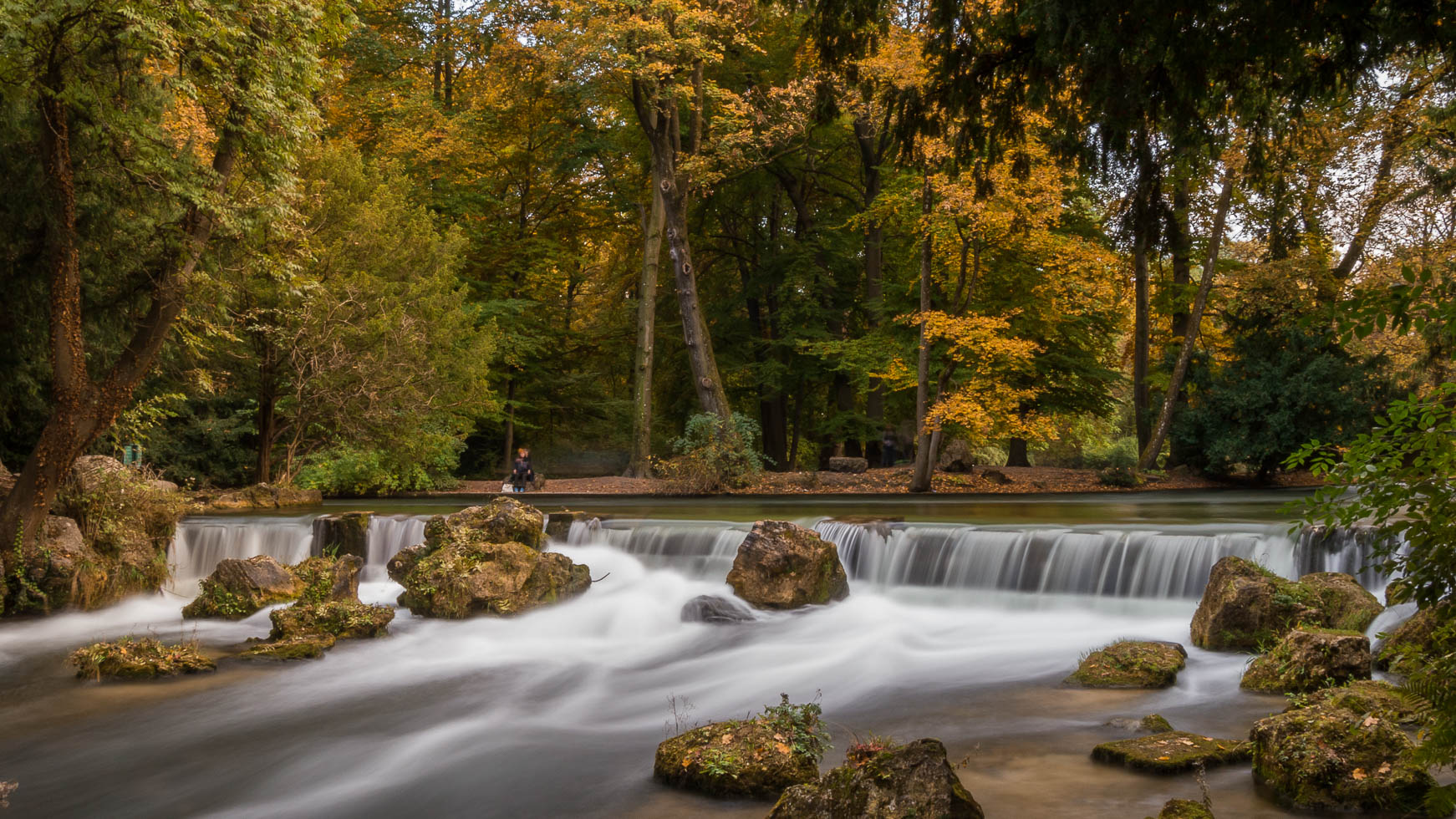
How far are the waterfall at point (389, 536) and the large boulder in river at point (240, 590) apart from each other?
2822 millimetres

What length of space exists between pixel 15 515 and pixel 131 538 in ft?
6.76

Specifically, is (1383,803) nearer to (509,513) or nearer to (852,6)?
(852,6)

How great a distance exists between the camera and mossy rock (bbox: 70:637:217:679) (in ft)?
33.1

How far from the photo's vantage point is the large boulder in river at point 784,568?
1315 cm

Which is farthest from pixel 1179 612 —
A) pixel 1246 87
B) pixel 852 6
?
pixel 852 6

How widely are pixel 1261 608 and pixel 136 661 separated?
10972mm

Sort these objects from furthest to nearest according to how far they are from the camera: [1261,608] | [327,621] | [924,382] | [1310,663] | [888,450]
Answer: [888,450] < [924,382] < [327,621] < [1261,608] < [1310,663]

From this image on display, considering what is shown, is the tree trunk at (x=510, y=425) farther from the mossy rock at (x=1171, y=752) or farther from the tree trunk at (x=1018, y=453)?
the mossy rock at (x=1171, y=752)

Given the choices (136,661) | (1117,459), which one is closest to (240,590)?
(136,661)

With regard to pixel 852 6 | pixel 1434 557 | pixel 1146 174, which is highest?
pixel 852 6

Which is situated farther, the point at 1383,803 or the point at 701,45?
the point at 701,45

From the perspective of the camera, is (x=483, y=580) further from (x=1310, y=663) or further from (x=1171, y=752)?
(x=1310, y=663)

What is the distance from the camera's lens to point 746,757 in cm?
674

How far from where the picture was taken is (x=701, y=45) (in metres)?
24.0
